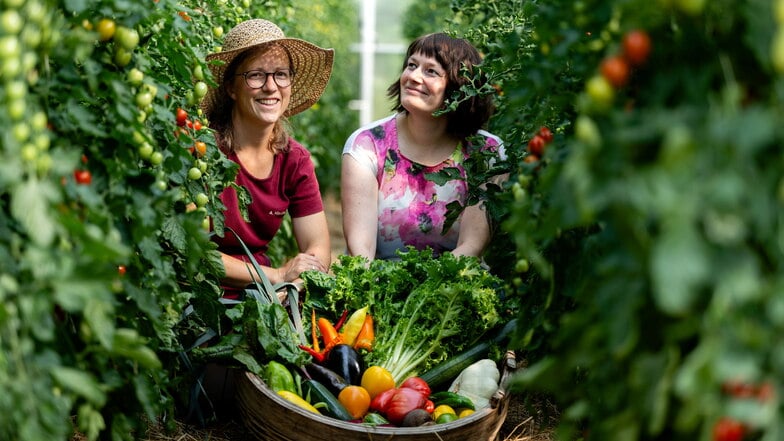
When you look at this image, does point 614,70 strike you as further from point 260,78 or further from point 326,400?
point 260,78

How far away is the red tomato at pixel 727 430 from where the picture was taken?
3.92 feet

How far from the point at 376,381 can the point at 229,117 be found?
135 cm

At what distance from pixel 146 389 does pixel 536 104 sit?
1.12 meters

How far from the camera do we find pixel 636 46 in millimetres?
1263

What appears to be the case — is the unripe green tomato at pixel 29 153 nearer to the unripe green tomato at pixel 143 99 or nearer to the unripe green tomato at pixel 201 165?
the unripe green tomato at pixel 143 99

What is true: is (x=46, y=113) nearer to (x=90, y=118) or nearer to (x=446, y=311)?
(x=90, y=118)

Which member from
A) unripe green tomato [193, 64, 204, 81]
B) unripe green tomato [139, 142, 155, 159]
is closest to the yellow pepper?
unripe green tomato [193, 64, 204, 81]

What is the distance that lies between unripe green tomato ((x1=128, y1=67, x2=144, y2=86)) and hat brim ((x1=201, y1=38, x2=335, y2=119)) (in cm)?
129

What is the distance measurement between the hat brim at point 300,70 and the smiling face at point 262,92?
53 mm

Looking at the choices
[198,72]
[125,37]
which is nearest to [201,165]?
[198,72]

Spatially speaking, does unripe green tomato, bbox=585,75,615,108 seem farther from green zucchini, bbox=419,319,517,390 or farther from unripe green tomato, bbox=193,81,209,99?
green zucchini, bbox=419,319,517,390

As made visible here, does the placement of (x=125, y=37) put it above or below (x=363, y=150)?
above

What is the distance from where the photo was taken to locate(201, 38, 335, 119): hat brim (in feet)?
10.7

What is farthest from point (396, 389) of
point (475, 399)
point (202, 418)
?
point (202, 418)
